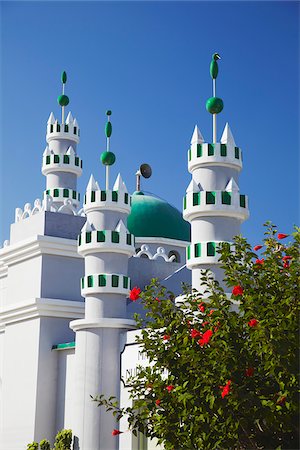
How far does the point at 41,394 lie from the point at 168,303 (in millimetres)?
13437

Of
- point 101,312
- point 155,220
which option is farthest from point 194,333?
point 155,220

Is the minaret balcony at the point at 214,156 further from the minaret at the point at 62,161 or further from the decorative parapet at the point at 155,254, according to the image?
the minaret at the point at 62,161

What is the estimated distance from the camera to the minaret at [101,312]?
20.2 m

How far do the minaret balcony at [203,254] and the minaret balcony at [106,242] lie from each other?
325 centimetres

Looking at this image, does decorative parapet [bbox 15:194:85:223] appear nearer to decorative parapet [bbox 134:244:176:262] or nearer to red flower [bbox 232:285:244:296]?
decorative parapet [bbox 134:244:176:262]

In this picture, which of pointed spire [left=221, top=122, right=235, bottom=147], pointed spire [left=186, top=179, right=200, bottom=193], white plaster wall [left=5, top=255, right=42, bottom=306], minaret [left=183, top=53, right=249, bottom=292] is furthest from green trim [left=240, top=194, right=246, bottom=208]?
white plaster wall [left=5, top=255, right=42, bottom=306]

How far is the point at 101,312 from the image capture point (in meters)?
21.0

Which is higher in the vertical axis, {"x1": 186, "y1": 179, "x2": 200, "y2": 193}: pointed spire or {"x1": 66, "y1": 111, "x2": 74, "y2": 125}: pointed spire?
{"x1": 66, "y1": 111, "x2": 74, "y2": 125}: pointed spire

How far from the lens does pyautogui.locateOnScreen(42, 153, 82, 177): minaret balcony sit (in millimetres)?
30188

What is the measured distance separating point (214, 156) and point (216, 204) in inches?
50.8

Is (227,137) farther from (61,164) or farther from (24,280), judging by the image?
(61,164)

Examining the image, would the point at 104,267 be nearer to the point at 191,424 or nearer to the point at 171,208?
the point at 171,208

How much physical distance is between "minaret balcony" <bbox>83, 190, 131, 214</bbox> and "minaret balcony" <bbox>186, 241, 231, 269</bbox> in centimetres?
386

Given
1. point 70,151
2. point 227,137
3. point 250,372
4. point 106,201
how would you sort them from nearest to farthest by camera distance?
point 250,372 < point 227,137 < point 106,201 < point 70,151
